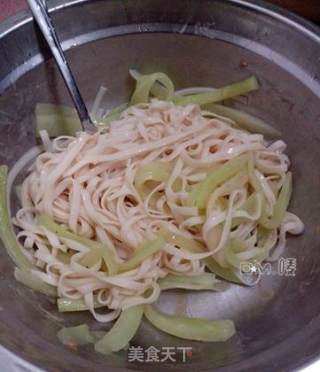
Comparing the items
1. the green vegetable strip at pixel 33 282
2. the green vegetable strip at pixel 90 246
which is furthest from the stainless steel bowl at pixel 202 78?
the green vegetable strip at pixel 90 246

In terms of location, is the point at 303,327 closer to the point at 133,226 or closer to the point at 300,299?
the point at 300,299

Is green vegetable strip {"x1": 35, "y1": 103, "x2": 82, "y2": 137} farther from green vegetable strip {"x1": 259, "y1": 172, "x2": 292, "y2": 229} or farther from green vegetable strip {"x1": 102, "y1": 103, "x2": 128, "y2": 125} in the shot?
green vegetable strip {"x1": 259, "y1": 172, "x2": 292, "y2": 229}

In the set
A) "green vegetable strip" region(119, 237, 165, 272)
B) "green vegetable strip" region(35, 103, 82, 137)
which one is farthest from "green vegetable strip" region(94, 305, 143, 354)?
"green vegetable strip" region(35, 103, 82, 137)

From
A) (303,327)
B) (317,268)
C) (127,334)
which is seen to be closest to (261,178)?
(317,268)

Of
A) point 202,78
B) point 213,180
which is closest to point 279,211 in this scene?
point 213,180

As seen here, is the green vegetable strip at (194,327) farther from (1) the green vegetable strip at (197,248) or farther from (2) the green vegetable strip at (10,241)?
(2) the green vegetable strip at (10,241)
